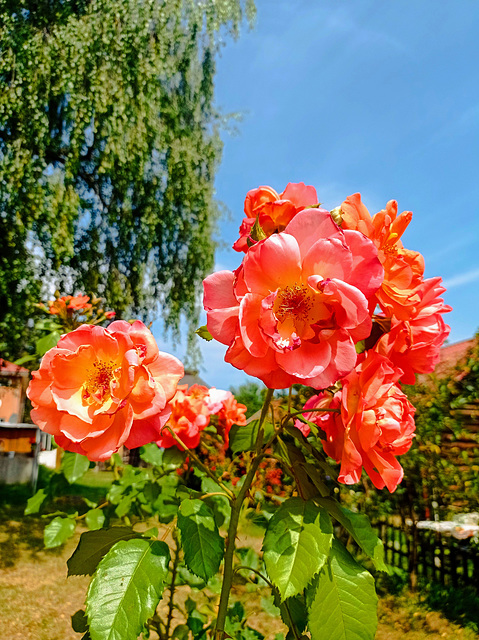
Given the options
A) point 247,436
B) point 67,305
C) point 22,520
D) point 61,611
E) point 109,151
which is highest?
point 109,151

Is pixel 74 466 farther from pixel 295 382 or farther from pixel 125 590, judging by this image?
pixel 295 382

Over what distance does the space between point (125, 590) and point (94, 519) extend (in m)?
0.99

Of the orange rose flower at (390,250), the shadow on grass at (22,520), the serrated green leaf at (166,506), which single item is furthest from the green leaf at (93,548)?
the shadow on grass at (22,520)

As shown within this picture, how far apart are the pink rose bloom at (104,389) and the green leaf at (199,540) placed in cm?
13

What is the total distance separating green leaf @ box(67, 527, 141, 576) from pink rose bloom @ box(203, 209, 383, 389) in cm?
36

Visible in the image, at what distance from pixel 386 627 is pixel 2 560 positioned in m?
3.64

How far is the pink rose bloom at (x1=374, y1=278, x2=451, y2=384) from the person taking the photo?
61 centimetres

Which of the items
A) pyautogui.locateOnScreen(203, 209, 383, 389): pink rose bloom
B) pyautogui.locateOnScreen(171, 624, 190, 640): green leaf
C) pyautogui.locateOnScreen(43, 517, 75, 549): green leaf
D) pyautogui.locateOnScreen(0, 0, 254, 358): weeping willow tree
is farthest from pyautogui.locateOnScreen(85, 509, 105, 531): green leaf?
pyautogui.locateOnScreen(0, 0, 254, 358): weeping willow tree

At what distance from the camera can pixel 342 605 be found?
1.77ft

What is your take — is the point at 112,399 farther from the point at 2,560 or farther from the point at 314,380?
the point at 2,560

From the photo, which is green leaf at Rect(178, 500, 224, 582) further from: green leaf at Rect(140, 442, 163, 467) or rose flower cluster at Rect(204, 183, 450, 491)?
green leaf at Rect(140, 442, 163, 467)

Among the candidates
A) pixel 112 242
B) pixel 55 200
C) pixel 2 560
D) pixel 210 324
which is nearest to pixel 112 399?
pixel 210 324

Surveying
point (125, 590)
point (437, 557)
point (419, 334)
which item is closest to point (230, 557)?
point (125, 590)

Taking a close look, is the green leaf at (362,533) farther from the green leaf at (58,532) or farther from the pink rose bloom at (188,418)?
the green leaf at (58,532)
